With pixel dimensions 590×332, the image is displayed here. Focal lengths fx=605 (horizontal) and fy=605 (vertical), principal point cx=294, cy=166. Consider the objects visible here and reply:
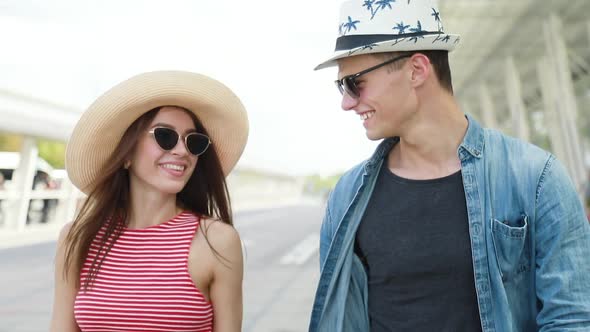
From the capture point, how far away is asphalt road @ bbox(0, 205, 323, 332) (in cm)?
671

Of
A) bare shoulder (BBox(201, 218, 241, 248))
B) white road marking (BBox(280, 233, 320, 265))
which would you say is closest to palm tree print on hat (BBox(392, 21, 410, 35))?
bare shoulder (BBox(201, 218, 241, 248))

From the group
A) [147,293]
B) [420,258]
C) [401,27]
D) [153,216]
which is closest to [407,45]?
[401,27]

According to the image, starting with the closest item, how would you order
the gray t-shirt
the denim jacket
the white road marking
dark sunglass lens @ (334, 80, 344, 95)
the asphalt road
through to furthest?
the denim jacket, the gray t-shirt, dark sunglass lens @ (334, 80, 344, 95), the asphalt road, the white road marking

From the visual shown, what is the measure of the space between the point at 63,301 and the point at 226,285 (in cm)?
65

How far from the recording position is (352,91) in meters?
2.22

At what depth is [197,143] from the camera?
7.88ft

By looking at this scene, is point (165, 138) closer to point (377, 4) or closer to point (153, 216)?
point (153, 216)

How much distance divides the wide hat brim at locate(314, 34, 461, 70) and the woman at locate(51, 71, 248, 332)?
611mm

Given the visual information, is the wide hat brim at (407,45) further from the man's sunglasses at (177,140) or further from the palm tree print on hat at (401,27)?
the man's sunglasses at (177,140)

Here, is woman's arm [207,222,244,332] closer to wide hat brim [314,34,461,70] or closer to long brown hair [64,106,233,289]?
long brown hair [64,106,233,289]

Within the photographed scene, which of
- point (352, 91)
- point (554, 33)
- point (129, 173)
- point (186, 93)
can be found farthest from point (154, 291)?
point (554, 33)

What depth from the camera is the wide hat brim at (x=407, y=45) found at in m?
2.11

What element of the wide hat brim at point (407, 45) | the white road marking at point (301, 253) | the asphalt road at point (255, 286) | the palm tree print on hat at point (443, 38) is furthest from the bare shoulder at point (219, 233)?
the white road marking at point (301, 253)

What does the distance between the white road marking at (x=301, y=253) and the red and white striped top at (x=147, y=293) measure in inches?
382
